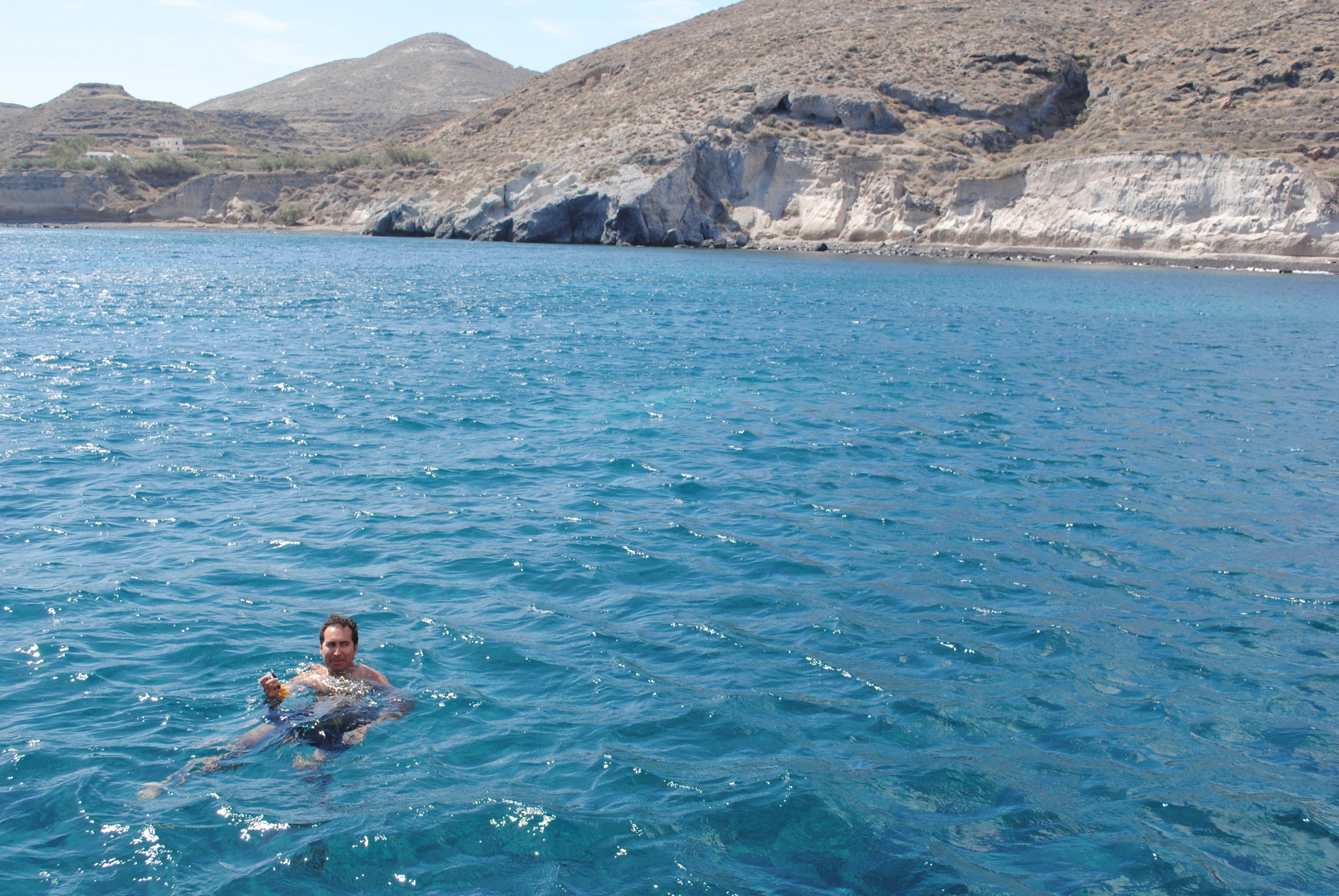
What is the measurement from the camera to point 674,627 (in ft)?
26.2

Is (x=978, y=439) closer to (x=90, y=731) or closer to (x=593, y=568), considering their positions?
(x=593, y=568)

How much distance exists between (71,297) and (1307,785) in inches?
1358

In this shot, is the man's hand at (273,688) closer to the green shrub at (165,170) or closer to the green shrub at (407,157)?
the green shrub at (407,157)

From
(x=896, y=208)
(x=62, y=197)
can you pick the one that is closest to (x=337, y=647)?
(x=896, y=208)

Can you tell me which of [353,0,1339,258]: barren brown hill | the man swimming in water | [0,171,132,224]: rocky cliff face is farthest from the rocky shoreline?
the man swimming in water

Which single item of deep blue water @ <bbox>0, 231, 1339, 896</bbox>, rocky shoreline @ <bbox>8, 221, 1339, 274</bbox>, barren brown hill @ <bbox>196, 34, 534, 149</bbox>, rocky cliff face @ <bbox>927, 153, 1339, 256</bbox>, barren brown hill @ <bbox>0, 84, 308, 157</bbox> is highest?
barren brown hill @ <bbox>196, 34, 534, 149</bbox>

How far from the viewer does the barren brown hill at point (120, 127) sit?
120562 mm

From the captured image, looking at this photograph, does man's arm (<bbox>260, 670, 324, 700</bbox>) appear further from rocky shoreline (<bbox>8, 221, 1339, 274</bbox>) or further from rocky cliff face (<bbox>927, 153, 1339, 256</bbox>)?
rocky cliff face (<bbox>927, 153, 1339, 256</bbox>)

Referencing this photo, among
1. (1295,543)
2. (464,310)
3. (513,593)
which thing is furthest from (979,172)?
(513,593)

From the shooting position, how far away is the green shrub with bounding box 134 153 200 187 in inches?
3556

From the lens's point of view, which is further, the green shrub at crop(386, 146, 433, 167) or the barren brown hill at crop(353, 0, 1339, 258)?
the green shrub at crop(386, 146, 433, 167)

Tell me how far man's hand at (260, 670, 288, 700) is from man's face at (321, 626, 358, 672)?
33 cm

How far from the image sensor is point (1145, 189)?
169 ft

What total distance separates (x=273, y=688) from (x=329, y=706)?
0.39m
